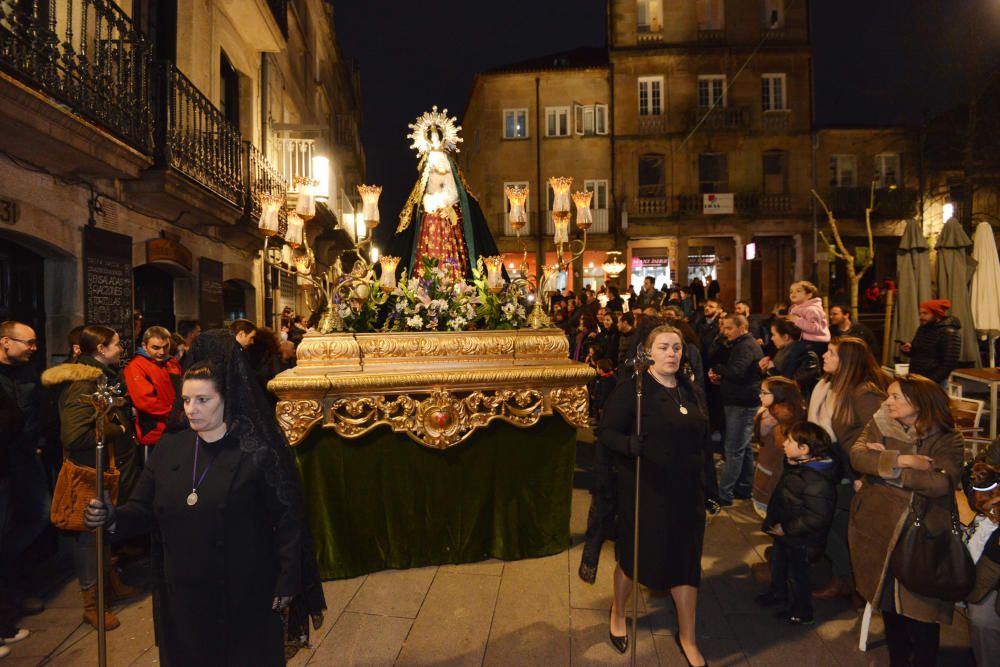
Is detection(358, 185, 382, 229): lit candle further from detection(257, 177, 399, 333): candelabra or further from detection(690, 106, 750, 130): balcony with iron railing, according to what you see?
detection(690, 106, 750, 130): balcony with iron railing

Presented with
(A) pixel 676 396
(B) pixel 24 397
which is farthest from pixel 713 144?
(B) pixel 24 397

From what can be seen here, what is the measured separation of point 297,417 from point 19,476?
189 centimetres

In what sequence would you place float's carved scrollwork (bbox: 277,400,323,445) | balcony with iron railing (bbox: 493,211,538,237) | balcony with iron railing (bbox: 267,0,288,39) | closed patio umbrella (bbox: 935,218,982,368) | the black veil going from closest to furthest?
the black veil < float's carved scrollwork (bbox: 277,400,323,445) < closed patio umbrella (bbox: 935,218,982,368) < balcony with iron railing (bbox: 267,0,288,39) < balcony with iron railing (bbox: 493,211,538,237)

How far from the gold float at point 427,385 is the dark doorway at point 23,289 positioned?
3.80 meters

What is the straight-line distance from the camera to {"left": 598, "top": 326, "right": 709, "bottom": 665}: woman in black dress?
3.17 metres

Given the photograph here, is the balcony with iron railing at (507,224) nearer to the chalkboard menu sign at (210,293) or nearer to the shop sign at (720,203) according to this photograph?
the shop sign at (720,203)

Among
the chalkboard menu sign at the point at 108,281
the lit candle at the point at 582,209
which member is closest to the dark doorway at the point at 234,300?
the chalkboard menu sign at the point at 108,281

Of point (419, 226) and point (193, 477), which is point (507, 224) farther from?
point (193, 477)

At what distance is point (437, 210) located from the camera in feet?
17.8

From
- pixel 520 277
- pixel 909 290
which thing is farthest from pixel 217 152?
pixel 909 290

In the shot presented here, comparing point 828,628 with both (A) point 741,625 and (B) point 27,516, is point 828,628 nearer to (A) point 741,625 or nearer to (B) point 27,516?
(A) point 741,625

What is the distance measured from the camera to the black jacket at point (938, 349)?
20.1 feet

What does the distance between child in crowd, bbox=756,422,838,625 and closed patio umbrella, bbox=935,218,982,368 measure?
6094mm

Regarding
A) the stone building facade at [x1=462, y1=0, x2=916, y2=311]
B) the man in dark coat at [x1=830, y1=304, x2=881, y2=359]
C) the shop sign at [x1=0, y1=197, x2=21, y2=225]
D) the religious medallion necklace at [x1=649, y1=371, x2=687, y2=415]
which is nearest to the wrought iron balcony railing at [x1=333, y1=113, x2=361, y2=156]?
the stone building facade at [x1=462, y1=0, x2=916, y2=311]
